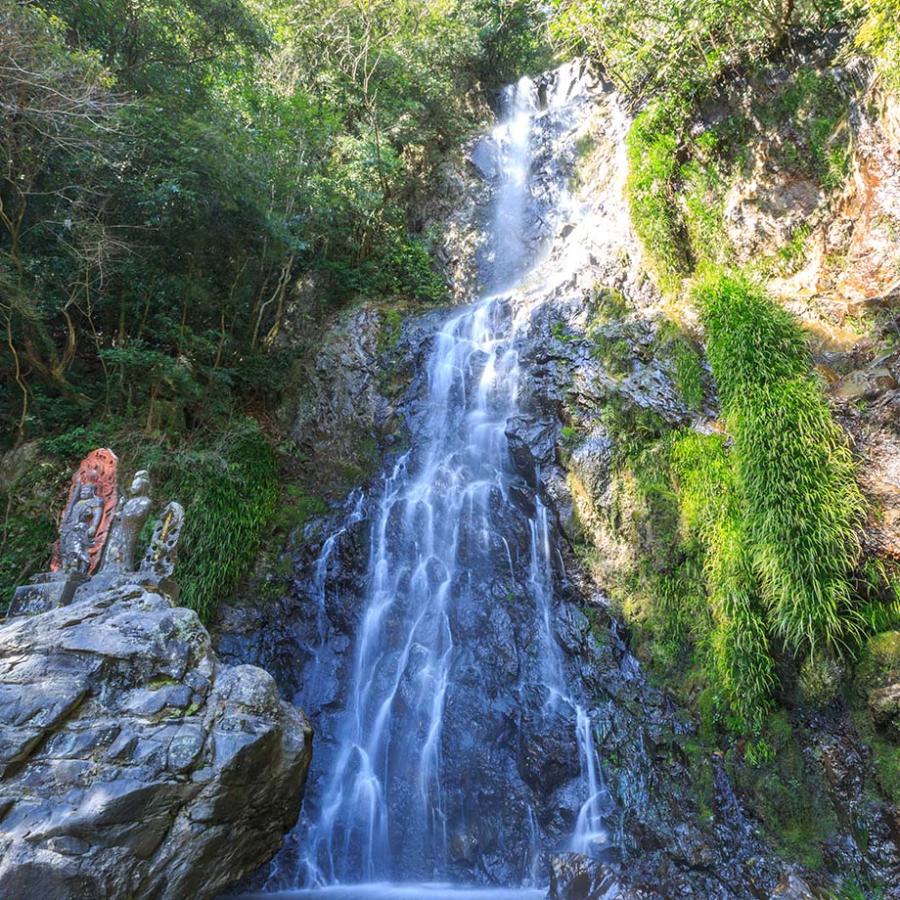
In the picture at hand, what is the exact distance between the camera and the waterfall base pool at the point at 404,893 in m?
6.23

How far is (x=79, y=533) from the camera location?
6766mm

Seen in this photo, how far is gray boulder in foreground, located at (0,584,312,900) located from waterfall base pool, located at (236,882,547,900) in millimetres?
745

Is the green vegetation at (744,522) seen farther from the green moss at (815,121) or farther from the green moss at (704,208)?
the green moss at (815,121)

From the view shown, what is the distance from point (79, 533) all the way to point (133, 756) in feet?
8.97

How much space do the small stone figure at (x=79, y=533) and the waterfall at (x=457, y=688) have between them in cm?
355

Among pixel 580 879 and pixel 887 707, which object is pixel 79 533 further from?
pixel 887 707

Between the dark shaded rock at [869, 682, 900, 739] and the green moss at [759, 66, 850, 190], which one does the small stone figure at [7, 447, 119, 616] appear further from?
the green moss at [759, 66, 850, 190]

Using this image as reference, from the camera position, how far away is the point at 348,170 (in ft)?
47.0

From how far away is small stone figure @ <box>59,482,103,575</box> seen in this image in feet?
21.9

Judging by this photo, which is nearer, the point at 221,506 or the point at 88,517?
the point at 88,517

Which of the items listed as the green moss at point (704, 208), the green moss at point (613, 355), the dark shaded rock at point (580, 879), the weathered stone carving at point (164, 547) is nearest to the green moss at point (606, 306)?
the green moss at point (613, 355)

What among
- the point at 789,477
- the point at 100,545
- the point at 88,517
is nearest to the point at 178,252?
the point at 88,517

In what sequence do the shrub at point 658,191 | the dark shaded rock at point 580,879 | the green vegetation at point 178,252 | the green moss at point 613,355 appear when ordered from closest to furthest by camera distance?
the dark shaded rock at point 580,879
the green vegetation at point 178,252
the green moss at point 613,355
the shrub at point 658,191

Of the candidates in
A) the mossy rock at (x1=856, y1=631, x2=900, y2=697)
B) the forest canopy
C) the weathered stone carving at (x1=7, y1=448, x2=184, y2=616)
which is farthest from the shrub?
the weathered stone carving at (x1=7, y1=448, x2=184, y2=616)
